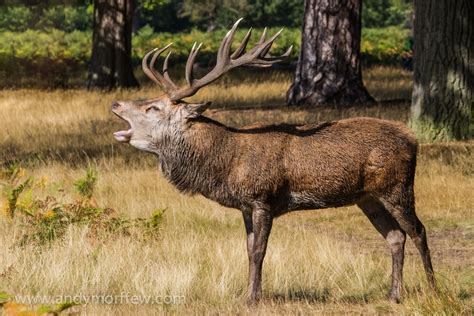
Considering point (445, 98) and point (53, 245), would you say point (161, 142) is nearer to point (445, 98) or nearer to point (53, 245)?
point (53, 245)

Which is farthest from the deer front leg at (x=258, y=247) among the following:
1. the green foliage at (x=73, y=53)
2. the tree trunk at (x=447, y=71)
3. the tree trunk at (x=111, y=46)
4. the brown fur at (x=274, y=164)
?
the green foliage at (x=73, y=53)

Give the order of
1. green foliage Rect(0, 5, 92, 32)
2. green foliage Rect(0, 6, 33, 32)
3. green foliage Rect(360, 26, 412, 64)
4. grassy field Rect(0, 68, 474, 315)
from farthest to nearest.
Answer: green foliage Rect(0, 6, 33, 32) < green foliage Rect(0, 5, 92, 32) < green foliage Rect(360, 26, 412, 64) < grassy field Rect(0, 68, 474, 315)

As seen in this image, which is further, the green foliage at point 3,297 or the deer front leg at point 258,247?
the deer front leg at point 258,247

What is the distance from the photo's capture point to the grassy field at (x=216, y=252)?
8641 mm

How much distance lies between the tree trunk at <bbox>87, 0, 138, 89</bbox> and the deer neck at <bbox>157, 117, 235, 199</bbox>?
18383 millimetres

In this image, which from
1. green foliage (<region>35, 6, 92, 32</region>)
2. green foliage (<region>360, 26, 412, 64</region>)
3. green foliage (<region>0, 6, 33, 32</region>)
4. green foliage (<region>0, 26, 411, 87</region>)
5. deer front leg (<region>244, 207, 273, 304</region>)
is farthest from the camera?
green foliage (<region>0, 6, 33, 32</region>)

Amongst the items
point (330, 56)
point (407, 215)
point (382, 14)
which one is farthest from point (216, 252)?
point (382, 14)

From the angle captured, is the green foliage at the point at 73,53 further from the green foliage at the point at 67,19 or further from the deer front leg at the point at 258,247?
the deer front leg at the point at 258,247

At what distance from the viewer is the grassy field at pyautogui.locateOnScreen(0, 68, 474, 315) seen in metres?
8.64

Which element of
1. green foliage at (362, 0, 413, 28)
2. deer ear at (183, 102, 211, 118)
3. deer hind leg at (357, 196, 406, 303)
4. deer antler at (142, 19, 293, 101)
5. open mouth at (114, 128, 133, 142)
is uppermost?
deer antler at (142, 19, 293, 101)

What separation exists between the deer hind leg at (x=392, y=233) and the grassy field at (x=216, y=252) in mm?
190

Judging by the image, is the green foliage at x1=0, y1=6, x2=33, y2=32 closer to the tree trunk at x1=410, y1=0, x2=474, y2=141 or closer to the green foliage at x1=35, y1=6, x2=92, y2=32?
the green foliage at x1=35, y1=6, x2=92, y2=32

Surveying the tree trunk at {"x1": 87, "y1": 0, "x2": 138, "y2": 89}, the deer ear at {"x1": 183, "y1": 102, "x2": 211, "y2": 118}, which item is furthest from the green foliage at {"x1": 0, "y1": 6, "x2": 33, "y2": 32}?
the deer ear at {"x1": 183, "y1": 102, "x2": 211, "y2": 118}

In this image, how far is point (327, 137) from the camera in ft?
28.5
